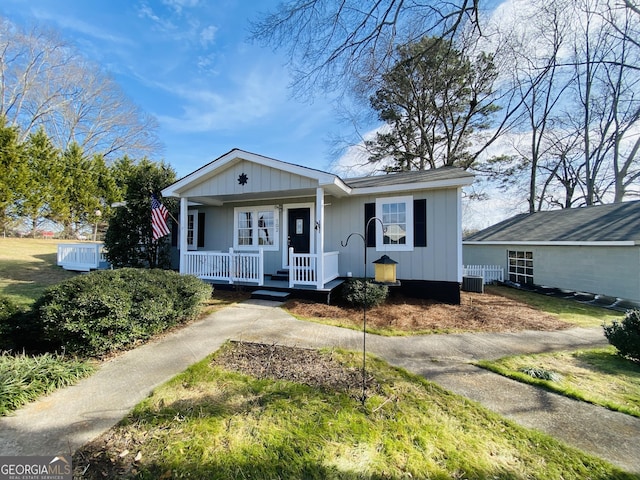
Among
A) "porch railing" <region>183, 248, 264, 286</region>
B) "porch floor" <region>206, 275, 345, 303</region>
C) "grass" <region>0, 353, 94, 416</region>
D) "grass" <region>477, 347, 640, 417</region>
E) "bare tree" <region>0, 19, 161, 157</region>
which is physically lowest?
"grass" <region>477, 347, 640, 417</region>

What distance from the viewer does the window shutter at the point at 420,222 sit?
7.75m

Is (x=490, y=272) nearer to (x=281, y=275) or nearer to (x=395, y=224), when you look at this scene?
(x=395, y=224)

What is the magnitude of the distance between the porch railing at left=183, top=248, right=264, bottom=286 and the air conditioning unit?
7.92 metres

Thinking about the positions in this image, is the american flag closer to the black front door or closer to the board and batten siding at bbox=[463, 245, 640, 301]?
the black front door

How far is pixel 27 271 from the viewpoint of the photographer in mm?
9977

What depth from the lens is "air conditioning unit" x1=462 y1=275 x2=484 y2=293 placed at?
33.0 feet

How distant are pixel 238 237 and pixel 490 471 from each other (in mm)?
9040

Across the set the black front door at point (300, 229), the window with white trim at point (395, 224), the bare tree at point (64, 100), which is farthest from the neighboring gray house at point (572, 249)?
the bare tree at point (64, 100)

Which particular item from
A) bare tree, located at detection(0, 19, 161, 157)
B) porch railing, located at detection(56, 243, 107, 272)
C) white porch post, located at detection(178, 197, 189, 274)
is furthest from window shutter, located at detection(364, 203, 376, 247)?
bare tree, located at detection(0, 19, 161, 157)

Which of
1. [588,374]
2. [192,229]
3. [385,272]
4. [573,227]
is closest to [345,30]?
[385,272]

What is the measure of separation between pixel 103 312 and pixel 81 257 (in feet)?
32.8

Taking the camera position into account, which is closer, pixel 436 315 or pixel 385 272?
pixel 385 272

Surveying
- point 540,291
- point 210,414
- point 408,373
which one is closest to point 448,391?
point 408,373

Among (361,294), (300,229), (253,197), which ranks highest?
(253,197)
